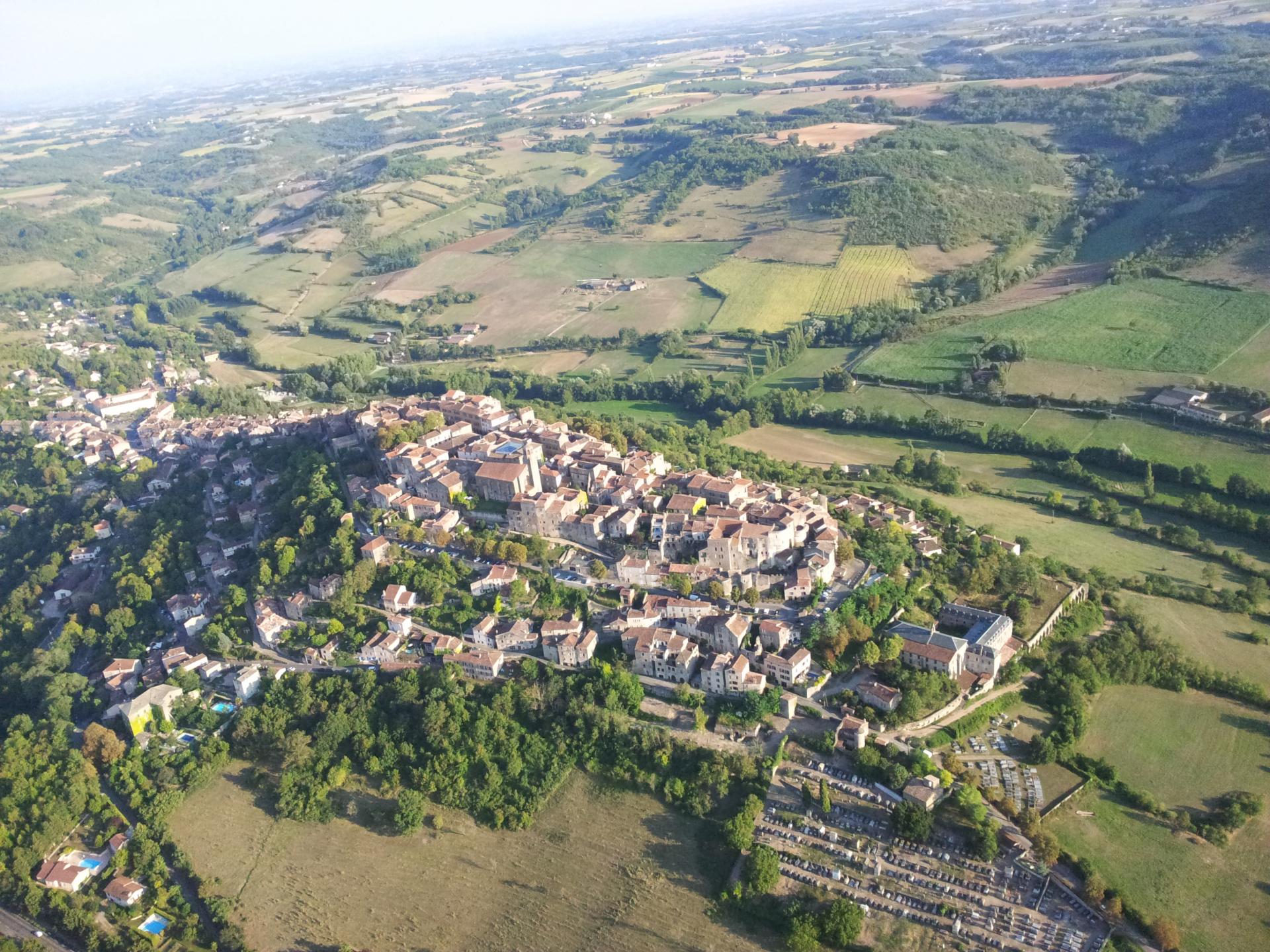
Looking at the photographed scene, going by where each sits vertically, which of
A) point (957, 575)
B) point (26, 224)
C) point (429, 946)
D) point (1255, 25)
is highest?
point (1255, 25)

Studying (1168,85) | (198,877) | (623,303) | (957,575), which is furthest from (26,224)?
(1168,85)

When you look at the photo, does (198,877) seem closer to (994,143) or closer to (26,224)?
(994,143)

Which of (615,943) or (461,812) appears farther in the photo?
(461,812)

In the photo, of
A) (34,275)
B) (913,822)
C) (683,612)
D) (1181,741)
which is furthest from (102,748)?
(34,275)

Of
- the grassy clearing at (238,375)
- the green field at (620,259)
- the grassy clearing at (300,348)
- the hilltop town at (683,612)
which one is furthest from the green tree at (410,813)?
the green field at (620,259)

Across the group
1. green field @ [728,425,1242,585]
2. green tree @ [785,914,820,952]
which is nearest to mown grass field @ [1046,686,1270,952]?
green tree @ [785,914,820,952]

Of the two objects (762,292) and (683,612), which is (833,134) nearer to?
(762,292)

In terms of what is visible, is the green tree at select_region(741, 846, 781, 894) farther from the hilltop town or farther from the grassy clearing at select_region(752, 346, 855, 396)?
the grassy clearing at select_region(752, 346, 855, 396)
